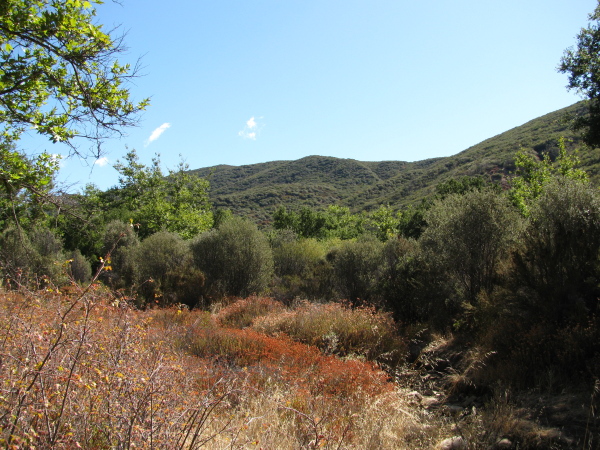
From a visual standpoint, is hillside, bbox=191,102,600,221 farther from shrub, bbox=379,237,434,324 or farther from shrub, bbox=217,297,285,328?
shrub, bbox=379,237,434,324

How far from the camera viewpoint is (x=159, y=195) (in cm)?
2953

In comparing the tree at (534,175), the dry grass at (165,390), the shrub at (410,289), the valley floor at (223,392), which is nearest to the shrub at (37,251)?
the valley floor at (223,392)

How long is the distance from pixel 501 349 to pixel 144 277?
14180 mm

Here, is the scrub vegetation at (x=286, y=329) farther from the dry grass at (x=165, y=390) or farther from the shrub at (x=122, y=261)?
the shrub at (x=122, y=261)

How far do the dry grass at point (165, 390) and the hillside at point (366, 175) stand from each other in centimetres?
2991

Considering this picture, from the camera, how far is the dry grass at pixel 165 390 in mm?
2475

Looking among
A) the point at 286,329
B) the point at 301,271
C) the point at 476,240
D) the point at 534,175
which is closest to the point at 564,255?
the point at 476,240

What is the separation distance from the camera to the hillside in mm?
48688

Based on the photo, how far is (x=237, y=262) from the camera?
1550 cm

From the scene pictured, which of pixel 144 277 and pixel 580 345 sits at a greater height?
pixel 144 277

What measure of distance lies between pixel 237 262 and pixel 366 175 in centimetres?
7910

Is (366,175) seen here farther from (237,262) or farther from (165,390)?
(165,390)

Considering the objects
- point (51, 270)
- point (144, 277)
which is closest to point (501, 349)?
point (144, 277)

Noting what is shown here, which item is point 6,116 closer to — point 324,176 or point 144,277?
point 144,277
